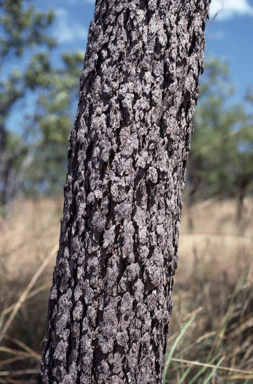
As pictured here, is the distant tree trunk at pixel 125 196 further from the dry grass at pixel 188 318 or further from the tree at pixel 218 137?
the tree at pixel 218 137

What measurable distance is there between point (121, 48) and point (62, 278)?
69cm

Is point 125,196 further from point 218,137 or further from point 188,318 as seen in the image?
point 218,137

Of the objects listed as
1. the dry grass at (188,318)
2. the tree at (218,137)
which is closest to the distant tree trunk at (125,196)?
the dry grass at (188,318)

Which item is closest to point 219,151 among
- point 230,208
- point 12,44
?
point 230,208

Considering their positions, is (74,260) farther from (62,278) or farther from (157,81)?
(157,81)

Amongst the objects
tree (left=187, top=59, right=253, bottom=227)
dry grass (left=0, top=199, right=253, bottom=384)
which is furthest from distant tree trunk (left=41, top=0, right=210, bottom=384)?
tree (left=187, top=59, right=253, bottom=227)

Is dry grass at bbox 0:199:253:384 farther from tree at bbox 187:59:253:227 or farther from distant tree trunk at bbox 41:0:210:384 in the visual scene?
tree at bbox 187:59:253:227

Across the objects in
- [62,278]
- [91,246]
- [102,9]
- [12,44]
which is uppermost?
[12,44]

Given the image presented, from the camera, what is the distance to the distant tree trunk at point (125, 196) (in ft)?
2.83

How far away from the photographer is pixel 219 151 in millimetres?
16172

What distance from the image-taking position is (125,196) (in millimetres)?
862

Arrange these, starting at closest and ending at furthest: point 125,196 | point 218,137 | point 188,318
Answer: point 125,196 → point 188,318 → point 218,137

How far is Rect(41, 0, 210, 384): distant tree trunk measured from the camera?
0.86 metres

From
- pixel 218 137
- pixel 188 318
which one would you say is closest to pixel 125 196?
pixel 188 318
